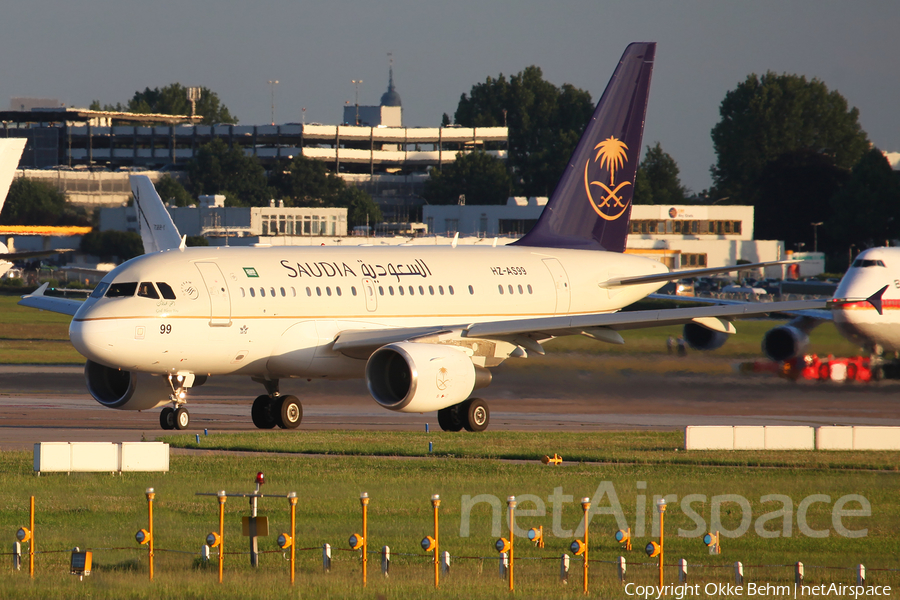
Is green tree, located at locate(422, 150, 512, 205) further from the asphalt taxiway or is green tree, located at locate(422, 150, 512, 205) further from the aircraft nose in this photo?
the aircraft nose

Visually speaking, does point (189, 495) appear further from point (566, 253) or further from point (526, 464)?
point (566, 253)

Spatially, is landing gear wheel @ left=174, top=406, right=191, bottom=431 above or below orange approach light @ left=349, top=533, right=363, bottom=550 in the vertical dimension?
below

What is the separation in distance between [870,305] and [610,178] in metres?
8.18

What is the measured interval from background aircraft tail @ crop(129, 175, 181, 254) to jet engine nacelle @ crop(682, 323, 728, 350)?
25428mm

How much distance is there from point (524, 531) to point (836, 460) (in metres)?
10.4

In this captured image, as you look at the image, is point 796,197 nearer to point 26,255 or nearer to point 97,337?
point 26,255

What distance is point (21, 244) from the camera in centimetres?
10806

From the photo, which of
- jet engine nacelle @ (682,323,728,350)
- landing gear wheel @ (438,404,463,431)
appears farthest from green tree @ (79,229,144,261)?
landing gear wheel @ (438,404,463,431)

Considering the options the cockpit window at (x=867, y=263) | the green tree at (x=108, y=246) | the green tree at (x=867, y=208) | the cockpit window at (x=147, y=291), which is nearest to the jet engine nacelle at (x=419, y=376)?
the cockpit window at (x=147, y=291)

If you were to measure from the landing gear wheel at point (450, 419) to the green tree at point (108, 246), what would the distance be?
162 feet

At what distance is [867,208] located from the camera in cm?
14075

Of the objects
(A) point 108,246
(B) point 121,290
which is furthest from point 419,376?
(A) point 108,246

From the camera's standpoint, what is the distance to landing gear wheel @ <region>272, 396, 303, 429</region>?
105ft

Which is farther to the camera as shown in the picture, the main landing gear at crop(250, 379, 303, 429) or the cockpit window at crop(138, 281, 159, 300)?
the main landing gear at crop(250, 379, 303, 429)
